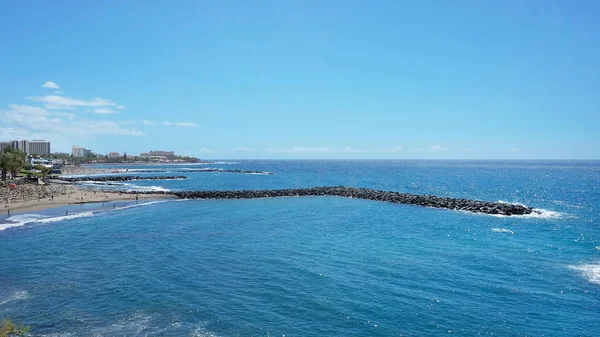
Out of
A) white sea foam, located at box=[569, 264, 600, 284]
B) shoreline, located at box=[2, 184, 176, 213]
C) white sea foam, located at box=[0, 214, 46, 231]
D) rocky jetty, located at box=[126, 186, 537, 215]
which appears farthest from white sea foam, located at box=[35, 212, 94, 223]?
white sea foam, located at box=[569, 264, 600, 284]

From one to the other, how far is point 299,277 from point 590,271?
2126 centimetres

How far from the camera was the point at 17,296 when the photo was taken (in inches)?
842

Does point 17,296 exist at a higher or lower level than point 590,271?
lower

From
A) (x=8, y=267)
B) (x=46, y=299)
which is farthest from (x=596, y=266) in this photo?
(x=8, y=267)

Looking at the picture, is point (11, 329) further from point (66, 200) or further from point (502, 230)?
point (66, 200)

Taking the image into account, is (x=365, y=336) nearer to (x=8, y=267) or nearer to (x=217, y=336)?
(x=217, y=336)

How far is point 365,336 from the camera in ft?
56.5

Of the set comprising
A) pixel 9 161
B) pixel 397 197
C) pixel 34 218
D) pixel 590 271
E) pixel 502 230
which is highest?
pixel 9 161

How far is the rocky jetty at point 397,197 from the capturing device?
188 ft

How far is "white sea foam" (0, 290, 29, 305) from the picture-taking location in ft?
68.1

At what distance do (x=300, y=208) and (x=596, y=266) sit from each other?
39.2m

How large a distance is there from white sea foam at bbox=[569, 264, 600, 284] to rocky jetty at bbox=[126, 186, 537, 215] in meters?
27.6

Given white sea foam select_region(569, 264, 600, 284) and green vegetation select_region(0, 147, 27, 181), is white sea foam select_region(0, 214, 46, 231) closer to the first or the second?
green vegetation select_region(0, 147, 27, 181)

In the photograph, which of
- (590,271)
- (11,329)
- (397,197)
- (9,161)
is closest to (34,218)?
(11,329)
